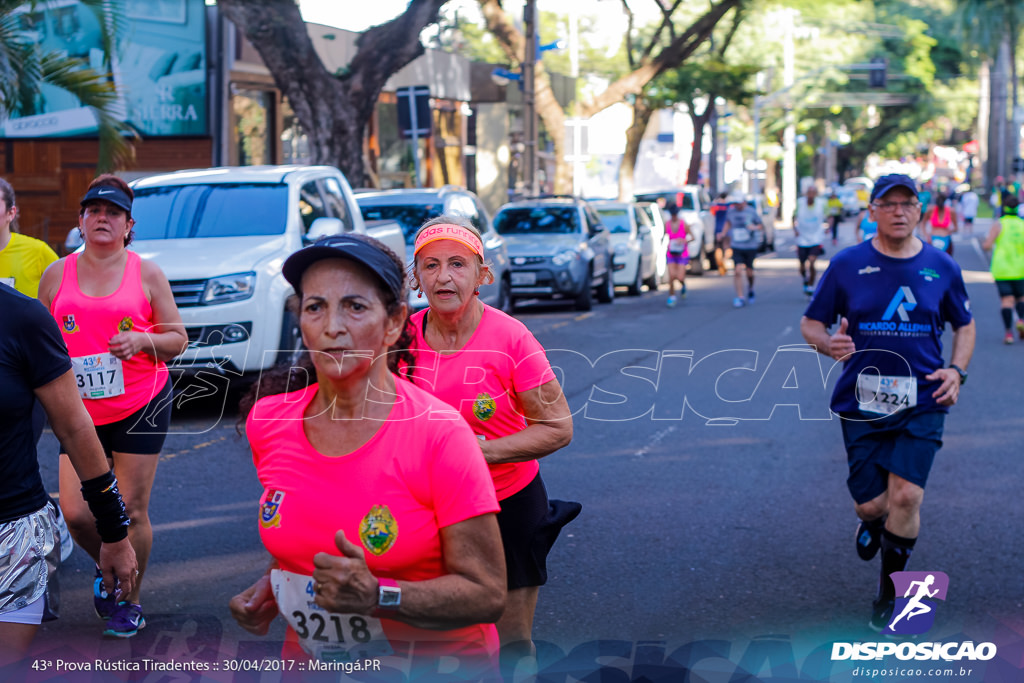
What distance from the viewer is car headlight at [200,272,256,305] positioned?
10.3 meters

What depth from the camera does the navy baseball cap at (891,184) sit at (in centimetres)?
557

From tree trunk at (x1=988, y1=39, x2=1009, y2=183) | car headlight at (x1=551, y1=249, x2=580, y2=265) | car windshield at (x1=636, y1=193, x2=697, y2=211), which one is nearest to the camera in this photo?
car headlight at (x1=551, y1=249, x2=580, y2=265)

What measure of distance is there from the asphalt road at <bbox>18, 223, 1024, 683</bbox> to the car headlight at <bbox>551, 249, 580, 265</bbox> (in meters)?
6.93

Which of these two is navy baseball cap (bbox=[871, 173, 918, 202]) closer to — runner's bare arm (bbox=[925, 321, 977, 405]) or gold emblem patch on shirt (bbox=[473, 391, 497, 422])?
runner's bare arm (bbox=[925, 321, 977, 405])

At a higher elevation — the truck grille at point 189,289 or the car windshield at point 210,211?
the car windshield at point 210,211

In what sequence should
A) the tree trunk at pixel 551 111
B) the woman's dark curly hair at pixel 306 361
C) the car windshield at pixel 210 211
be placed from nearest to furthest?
the woman's dark curly hair at pixel 306 361
the car windshield at pixel 210 211
the tree trunk at pixel 551 111

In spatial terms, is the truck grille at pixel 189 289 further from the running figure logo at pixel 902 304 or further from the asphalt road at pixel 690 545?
the running figure logo at pixel 902 304

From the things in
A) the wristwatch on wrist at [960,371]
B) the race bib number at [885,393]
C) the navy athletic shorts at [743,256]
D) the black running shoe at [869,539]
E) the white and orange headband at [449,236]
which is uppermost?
the white and orange headband at [449,236]

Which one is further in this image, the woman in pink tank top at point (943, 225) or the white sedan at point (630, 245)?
the white sedan at point (630, 245)

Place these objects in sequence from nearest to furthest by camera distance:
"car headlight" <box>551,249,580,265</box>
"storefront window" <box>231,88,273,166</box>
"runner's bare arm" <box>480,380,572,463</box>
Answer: "runner's bare arm" <box>480,380,572,463</box> < "car headlight" <box>551,249,580,265</box> < "storefront window" <box>231,88,273,166</box>

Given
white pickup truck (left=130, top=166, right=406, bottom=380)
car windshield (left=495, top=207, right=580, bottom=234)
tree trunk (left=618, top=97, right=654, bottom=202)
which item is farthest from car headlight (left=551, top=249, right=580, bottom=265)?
tree trunk (left=618, top=97, right=654, bottom=202)

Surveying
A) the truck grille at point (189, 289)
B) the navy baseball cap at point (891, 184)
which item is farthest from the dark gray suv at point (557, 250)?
the navy baseball cap at point (891, 184)

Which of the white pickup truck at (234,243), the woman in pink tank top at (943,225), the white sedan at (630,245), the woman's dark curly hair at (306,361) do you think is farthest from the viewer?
the white sedan at (630,245)

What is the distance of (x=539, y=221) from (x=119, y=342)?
1626cm
